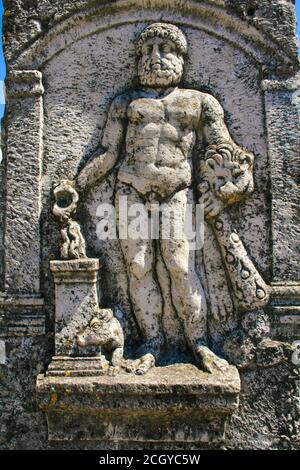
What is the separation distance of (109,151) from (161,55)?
0.90 meters

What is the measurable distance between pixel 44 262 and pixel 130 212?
2.79ft

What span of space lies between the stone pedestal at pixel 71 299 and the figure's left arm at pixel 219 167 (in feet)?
3.58

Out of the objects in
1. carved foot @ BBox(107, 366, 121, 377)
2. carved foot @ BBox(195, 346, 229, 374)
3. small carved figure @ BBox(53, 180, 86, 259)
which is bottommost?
carved foot @ BBox(107, 366, 121, 377)

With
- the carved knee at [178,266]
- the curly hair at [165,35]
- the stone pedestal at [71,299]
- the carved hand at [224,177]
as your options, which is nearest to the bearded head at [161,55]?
the curly hair at [165,35]

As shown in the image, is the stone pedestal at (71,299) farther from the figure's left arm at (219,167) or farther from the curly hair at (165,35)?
the curly hair at (165,35)

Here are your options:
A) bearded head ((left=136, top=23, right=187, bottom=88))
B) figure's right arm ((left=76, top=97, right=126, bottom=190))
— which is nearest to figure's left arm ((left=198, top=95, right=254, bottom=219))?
bearded head ((left=136, top=23, right=187, bottom=88))

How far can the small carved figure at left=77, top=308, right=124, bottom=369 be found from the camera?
413 centimetres

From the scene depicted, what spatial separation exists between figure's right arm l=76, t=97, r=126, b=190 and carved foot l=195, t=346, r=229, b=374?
165 cm

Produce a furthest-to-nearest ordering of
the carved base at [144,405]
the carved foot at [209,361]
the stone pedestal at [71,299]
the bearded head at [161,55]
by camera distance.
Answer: the bearded head at [161,55], the stone pedestal at [71,299], the carved foot at [209,361], the carved base at [144,405]

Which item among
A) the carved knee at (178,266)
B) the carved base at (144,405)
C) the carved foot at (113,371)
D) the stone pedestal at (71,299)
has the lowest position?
the carved base at (144,405)

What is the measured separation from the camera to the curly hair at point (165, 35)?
430cm

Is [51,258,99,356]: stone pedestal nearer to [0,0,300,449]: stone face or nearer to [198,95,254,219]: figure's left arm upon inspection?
[0,0,300,449]: stone face

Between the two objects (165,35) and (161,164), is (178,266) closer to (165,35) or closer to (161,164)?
(161,164)
